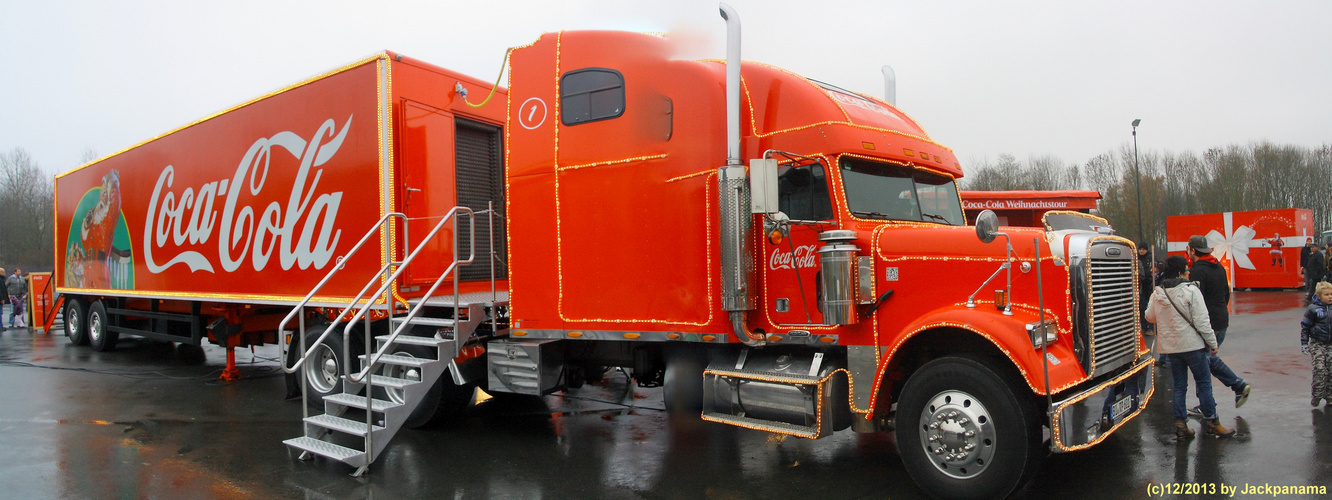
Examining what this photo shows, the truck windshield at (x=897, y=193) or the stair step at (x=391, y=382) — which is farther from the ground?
the truck windshield at (x=897, y=193)

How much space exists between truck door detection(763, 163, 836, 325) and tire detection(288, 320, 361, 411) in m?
4.49

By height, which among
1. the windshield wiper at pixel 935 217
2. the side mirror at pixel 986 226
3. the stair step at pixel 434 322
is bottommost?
the stair step at pixel 434 322

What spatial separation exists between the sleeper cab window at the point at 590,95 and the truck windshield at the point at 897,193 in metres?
1.84

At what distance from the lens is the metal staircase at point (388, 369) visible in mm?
6191

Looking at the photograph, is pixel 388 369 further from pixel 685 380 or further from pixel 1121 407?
pixel 1121 407

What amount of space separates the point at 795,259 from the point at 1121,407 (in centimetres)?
230

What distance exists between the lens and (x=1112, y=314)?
5.02 meters

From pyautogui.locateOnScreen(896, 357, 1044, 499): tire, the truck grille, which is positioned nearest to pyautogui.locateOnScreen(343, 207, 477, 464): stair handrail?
pyautogui.locateOnScreen(896, 357, 1044, 499): tire

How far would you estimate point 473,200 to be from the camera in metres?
8.10

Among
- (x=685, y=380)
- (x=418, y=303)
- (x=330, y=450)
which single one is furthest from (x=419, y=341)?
(x=685, y=380)

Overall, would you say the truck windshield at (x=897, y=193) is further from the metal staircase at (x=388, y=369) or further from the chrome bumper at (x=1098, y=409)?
the metal staircase at (x=388, y=369)

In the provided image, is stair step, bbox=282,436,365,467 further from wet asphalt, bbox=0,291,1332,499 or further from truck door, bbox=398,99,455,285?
truck door, bbox=398,99,455,285

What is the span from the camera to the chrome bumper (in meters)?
4.38

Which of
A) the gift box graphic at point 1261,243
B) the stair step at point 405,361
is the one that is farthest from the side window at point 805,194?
the gift box graphic at point 1261,243
